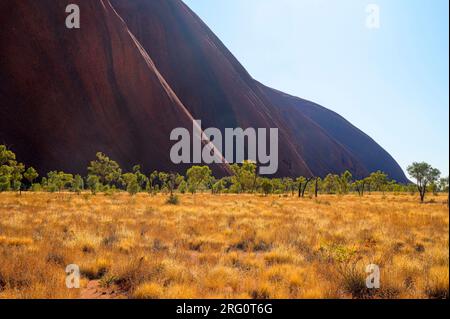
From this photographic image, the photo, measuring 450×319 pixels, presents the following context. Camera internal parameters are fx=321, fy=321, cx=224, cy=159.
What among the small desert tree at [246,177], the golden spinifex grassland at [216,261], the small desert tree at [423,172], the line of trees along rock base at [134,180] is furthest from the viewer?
the small desert tree at [246,177]

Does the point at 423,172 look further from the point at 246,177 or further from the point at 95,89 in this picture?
the point at 95,89

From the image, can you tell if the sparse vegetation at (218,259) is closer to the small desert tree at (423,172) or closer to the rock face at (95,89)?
the small desert tree at (423,172)

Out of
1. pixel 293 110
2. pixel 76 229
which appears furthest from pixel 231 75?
pixel 76 229

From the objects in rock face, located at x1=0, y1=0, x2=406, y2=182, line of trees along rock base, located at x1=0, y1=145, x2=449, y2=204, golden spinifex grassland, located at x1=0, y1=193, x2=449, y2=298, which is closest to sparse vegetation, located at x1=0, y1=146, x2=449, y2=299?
golden spinifex grassland, located at x1=0, y1=193, x2=449, y2=298

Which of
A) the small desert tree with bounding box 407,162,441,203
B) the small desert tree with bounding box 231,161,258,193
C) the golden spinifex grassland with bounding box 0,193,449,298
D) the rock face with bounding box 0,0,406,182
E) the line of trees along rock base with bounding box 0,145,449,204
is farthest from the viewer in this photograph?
the rock face with bounding box 0,0,406,182

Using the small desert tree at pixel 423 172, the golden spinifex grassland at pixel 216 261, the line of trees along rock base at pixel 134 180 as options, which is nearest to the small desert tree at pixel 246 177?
the line of trees along rock base at pixel 134 180

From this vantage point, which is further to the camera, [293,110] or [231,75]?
[293,110]

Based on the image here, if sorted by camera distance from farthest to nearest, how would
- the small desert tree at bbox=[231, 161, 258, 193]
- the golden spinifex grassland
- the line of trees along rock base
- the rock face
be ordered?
1. the rock face
2. the small desert tree at bbox=[231, 161, 258, 193]
3. the line of trees along rock base
4. the golden spinifex grassland

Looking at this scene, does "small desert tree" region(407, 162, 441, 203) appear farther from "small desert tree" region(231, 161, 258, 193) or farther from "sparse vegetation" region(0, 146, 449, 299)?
"sparse vegetation" region(0, 146, 449, 299)

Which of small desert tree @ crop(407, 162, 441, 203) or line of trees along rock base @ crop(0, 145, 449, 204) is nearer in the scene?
line of trees along rock base @ crop(0, 145, 449, 204)

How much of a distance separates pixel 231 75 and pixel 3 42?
71.6m

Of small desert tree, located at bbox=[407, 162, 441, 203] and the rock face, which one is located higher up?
the rock face

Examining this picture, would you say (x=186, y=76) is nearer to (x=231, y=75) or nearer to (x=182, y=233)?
(x=231, y=75)

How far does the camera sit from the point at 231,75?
119938mm
